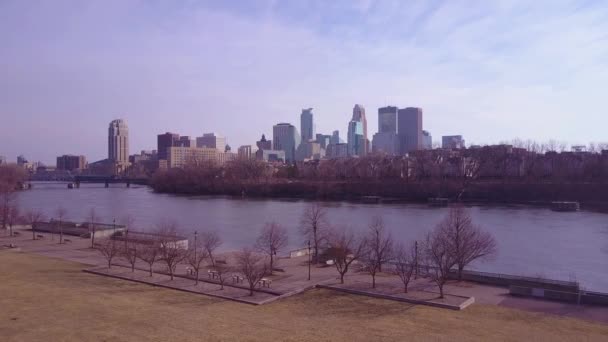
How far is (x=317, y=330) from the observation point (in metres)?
10.1

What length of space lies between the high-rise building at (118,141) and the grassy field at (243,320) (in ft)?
587

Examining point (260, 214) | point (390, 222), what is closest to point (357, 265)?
point (390, 222)

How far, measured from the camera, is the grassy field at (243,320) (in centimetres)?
981

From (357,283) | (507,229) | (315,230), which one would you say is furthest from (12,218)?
(507,229)

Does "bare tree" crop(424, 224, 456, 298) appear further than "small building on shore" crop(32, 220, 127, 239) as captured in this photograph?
No

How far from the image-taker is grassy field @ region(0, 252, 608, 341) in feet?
32.2

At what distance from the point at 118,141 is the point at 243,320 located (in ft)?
616

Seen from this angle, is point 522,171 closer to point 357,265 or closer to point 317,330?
point 357,265

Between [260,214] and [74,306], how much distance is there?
89.9ft

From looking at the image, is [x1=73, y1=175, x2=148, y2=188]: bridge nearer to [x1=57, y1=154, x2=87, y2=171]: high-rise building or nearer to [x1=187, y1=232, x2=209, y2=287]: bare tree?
[x1=187, y1=232, x2=209, y2=287]: bare tree

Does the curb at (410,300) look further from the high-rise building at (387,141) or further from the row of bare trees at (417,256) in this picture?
the high-rise building at (387,141)

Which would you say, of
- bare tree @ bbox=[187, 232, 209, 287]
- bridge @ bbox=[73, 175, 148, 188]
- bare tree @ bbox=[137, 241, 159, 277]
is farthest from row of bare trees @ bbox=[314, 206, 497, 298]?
bridge @ bbox=[73, 175, 148, 188]

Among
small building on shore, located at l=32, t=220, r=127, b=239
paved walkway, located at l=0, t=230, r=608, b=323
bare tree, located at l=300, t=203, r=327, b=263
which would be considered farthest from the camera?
small building on shore, located at l=32, t=220, r=127, b=239

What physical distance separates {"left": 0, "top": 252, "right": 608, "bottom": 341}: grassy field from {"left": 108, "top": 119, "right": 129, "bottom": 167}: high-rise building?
179030mm
